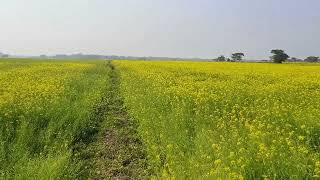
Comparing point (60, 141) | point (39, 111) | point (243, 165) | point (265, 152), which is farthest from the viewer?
point (39, 111)

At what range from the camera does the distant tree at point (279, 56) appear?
297ft

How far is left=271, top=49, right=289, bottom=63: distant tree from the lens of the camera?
90406 mm

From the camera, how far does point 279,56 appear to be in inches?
3637

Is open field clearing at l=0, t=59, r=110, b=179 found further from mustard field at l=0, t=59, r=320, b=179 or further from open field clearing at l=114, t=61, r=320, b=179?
open field clearing at l=114, t=61, r=320, b=179

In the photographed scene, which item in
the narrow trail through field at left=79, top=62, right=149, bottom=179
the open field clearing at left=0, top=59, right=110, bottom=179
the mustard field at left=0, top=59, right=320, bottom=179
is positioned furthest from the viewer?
the narrow trail through field at left=79, top=62, right=149, bottom=179

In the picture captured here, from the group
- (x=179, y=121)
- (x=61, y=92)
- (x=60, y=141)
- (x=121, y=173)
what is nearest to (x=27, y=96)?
(x=61, y=92)

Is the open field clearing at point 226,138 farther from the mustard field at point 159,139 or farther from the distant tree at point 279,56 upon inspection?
the distant tree at point 279,56

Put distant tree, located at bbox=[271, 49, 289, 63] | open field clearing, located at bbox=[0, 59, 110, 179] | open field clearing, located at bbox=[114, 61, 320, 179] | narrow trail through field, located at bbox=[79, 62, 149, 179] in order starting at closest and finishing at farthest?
open field clearing, located at bbox=[114, 61, 320, 179] < open field clearing, located at bbox=[0, 59, 110, 179] < narrow trail through field, located at bbox=[79, 62, 149, 179] < distant tree, located at bbox=[271, 49, 289, 63]

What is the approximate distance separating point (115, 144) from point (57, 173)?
258 centimetres

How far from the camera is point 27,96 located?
Result: 1330 cm

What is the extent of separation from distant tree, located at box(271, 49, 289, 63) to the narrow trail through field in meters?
80.4

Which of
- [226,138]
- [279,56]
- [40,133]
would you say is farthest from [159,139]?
[279,56]

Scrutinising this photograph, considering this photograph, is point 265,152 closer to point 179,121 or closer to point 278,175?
point 278,175

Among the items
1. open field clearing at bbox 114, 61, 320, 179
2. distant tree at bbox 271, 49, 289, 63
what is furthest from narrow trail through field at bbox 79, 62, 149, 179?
distant tree at bbox 271, 49, 289, 63
